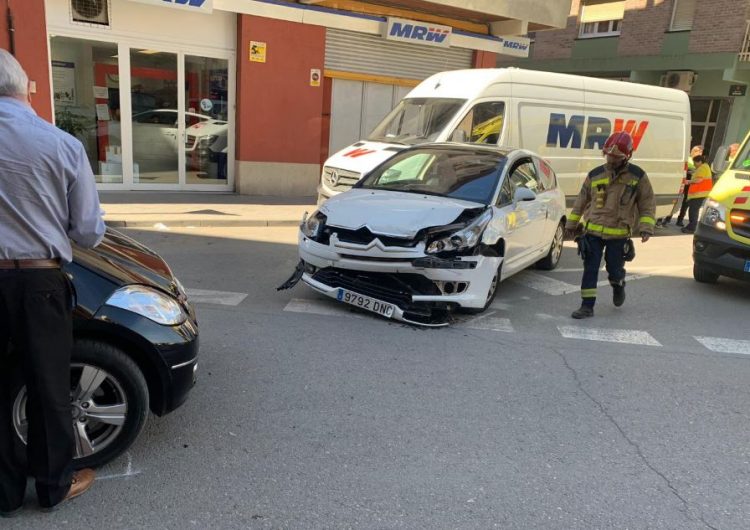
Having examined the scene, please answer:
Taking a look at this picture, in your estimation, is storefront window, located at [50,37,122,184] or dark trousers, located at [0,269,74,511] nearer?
dark trousers, located at [0,269,74,511]

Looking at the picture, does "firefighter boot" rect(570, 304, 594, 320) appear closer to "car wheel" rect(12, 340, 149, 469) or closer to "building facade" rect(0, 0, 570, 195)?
"car wheel" rect(12, 340, 149, 469)

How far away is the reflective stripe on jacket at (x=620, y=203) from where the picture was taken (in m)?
5.69

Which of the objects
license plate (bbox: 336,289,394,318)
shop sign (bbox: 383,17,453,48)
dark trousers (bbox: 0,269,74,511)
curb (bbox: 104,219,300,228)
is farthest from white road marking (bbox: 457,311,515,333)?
shop sign (bbox: 383,17,453,48)

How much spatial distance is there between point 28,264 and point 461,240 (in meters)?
3.61

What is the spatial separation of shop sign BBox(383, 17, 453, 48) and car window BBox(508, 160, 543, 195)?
770 cm

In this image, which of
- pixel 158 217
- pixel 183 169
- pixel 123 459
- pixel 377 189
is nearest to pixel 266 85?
pixel 183 169

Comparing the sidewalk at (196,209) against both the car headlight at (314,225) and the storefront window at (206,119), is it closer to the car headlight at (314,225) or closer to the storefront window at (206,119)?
the storefront window at (206,119)

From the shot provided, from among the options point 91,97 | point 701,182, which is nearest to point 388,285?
point 91,97

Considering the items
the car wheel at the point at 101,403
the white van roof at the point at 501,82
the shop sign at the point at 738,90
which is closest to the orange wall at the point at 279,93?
the white van roof at the point at 501,82

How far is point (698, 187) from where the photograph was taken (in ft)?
39.8

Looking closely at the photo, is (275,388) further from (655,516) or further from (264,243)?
(264,243)

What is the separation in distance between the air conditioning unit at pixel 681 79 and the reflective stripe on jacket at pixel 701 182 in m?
8.43

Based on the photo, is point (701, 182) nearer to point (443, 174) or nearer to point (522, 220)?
point (522, 220)

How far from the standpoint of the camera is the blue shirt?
2270 mm
